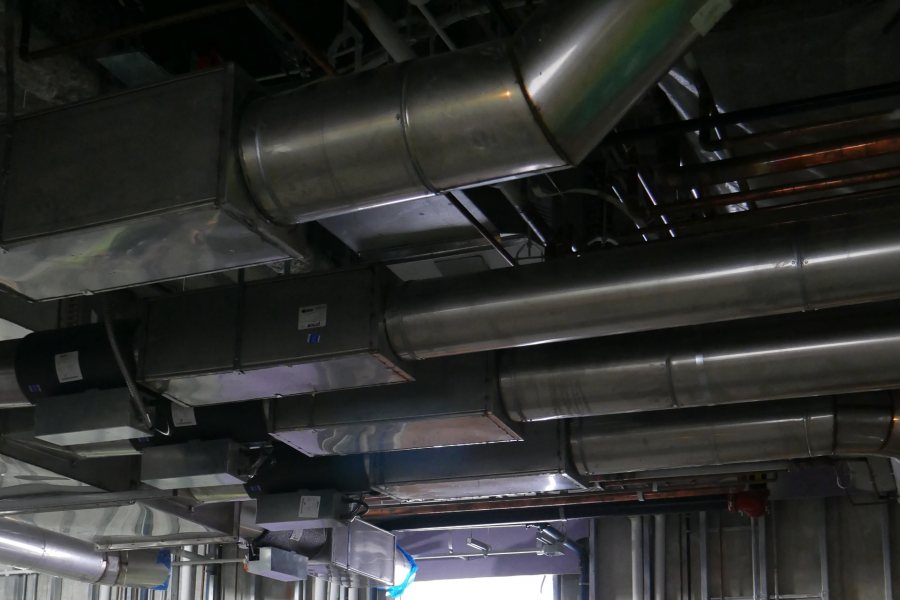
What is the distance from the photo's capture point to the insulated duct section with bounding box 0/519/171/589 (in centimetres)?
566

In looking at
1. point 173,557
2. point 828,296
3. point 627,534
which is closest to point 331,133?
point 828,296

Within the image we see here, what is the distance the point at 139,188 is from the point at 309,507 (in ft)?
7.62

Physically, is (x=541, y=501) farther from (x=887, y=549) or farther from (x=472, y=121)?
(x=472, y=121)

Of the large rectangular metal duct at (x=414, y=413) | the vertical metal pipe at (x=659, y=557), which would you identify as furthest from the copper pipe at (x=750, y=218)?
the vertical metal pipe at (x=659, y=557)

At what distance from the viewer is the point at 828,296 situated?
2.80 metres

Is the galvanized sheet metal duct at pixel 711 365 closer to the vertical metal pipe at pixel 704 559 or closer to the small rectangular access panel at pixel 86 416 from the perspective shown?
the small rectangular access panel at pixel 86 416

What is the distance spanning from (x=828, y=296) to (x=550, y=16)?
109 cm

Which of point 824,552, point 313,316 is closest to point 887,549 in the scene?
point 824,552

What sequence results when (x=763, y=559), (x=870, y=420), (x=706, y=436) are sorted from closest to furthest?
(x=870, y=420)
(x=706, y=436)
(x=763, y=559)

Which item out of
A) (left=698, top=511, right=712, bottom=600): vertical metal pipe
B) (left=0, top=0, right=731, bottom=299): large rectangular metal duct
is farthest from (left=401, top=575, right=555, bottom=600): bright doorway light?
(left=0, top=0, right=731, bottom=299): large rectangular metal duct

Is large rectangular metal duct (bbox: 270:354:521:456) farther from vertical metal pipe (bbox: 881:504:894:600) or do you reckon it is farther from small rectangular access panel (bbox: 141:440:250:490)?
vertical metal pipe (bbox: 881:504:894:600)

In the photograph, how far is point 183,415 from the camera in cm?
414

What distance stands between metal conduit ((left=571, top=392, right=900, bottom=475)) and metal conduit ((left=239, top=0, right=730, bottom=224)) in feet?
6.10

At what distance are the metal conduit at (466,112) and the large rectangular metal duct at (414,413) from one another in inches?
46.8
